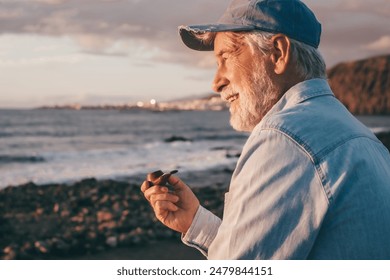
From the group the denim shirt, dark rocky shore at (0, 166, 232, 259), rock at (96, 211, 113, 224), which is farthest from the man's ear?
rock at (96, 211, 113, 224)

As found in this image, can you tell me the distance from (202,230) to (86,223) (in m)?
7.52

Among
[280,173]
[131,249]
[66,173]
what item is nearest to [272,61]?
[280,173]

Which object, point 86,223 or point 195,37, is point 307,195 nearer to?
point 195,37

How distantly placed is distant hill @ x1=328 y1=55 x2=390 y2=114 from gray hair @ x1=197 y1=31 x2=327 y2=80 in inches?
5203

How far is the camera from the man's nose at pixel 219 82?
95.4 inches

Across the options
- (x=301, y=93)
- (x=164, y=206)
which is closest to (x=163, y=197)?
(x=164, y=206)

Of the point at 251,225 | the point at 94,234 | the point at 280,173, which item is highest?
the point at 280,173

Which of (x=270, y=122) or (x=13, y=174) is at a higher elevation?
(x=270, y=122)

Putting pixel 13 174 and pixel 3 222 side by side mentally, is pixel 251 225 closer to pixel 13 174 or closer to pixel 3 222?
pixel 3 222

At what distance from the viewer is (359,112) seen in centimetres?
13100

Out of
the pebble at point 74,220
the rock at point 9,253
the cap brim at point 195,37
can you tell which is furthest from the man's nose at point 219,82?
the rock at point 9,253

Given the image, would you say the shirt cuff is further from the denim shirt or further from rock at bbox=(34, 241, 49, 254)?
rock at bbox=(34, 241, 49, 254)

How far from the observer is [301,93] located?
1963 millimetres

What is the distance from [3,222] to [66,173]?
966 centimetres
